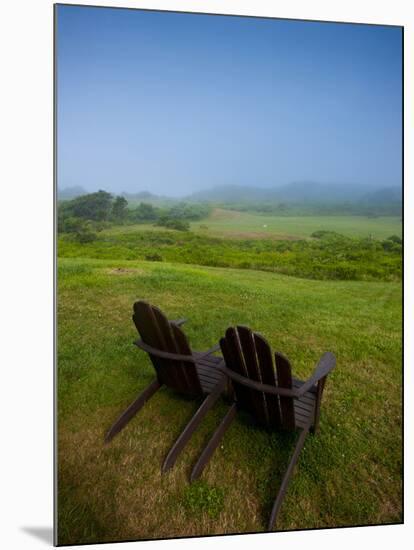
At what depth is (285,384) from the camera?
7.12 feet

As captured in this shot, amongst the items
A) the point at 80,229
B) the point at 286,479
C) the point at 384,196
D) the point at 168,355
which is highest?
the point at 384,196

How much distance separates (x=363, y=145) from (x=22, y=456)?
3.08m

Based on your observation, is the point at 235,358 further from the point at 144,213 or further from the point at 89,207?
the point at 144,213

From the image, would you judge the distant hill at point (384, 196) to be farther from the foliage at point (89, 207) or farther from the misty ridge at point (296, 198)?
A: the foliage at point (89, 207)

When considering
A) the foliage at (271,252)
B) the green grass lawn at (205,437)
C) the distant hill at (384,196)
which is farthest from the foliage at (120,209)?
the distant hill at (384,196)

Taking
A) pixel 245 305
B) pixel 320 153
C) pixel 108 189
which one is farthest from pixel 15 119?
pixel 245 305

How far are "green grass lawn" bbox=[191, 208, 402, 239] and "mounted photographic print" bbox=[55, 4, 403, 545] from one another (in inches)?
0.9

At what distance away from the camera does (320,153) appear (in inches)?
148

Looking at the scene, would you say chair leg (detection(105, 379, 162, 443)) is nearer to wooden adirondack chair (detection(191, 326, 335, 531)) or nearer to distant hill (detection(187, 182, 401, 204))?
wooden adirondack chair (detection(191, 326, 335, 531))

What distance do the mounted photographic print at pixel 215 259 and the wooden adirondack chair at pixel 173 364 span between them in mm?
14

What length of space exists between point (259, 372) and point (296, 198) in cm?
220

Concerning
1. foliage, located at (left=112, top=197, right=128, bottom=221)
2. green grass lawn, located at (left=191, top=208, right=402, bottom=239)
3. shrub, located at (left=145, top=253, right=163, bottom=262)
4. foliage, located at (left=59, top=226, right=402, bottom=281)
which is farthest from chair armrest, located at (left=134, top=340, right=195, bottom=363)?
shrub, located at (left=145, top=253, right=163, bottom=262)

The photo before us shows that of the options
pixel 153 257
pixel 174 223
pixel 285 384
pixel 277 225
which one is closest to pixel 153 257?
pixel 153 257
